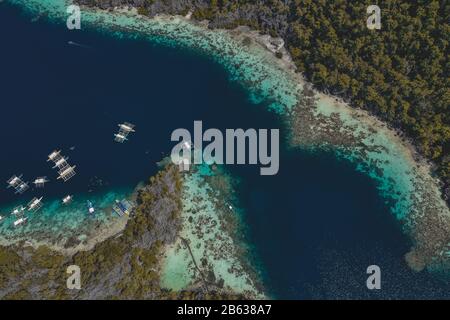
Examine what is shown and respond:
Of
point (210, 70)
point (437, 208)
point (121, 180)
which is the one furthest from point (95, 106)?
point (437, 208)

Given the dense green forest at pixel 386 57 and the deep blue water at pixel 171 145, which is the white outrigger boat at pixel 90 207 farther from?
the dense green forest at pixel 386 57

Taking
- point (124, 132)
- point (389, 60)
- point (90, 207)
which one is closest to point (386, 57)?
point (389, 60)

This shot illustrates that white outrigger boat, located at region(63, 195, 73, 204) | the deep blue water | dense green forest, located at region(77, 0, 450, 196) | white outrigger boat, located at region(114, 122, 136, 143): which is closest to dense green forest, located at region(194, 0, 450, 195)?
dense green forest, located at region(77, 0, 450, 196)

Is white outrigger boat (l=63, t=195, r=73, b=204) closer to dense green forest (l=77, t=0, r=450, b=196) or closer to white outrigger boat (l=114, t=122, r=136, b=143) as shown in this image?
white outrigger boat (l=114, t=122, r=136, b=143)

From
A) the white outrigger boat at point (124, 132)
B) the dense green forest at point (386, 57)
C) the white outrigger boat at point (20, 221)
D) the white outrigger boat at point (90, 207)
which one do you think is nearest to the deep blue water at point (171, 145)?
the white outrigger boat at point (124, 132)

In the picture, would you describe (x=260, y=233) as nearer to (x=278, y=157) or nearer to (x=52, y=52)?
(x=278, y=157)

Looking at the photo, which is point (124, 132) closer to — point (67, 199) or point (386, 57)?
point (67, 199)
